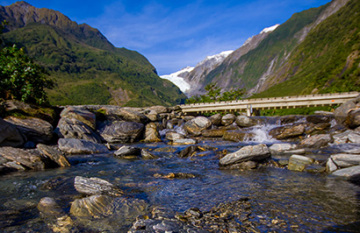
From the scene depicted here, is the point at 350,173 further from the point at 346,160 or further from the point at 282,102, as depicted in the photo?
the point at 282,102

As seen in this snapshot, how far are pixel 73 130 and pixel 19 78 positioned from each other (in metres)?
8.92

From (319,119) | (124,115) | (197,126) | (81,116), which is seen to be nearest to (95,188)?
(81,116)

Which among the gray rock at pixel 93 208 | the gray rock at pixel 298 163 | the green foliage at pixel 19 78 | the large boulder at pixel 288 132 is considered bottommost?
the large boulder at pixel 288 132

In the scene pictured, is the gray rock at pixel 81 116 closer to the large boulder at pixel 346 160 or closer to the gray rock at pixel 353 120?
the large boulder at pixel 346 160

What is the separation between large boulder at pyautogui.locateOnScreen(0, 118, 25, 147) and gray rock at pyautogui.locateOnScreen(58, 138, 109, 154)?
281 cm

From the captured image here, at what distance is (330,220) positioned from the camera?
236 inches

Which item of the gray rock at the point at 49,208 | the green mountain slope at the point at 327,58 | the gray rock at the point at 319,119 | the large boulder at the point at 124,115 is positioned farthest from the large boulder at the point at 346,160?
the green mountain slope at the point at 327,58

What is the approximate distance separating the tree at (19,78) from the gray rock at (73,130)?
5777mm

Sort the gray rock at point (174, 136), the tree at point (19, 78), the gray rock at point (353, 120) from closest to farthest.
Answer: the gray rock at point (353, 120) < the tree at point (19, 78) < the gray rock at point (174, 136)

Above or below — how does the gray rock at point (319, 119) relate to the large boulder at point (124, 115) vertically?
below

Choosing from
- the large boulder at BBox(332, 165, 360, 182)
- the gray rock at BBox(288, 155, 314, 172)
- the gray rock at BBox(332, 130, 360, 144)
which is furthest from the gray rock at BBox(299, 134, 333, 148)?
the large boulder at BBox(332, 165, 360, 182)

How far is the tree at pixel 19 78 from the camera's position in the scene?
22.9 meters

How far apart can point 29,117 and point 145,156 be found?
1270cm

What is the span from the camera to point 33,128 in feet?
64.1
